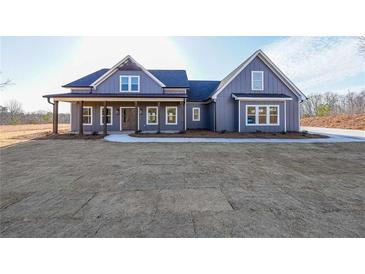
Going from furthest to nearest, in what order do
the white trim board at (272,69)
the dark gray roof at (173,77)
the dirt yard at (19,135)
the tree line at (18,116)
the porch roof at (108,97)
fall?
the tree line at (18,116) < the dark gray roof at (173,77) < the white trim board at (272,69) < the porch roof at (108,97) < the dirt yard at (19,135)

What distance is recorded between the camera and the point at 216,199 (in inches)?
156

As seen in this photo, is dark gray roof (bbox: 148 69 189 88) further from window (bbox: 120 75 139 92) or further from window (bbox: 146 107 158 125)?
window (bbox: 120 75 139 92)

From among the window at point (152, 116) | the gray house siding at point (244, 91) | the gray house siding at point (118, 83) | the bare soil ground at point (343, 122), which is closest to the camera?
the gray house siding at point (244, 91)

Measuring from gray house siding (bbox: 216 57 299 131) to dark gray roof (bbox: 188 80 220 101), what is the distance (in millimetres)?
2864

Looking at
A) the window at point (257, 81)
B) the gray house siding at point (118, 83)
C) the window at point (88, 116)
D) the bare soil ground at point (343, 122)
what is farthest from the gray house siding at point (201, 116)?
the bare soil ground at point (343, 122)

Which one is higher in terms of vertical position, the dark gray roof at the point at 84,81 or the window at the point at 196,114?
the dark gray roof at the point at 84,81

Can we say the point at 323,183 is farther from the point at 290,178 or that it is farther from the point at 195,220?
the point at 195,220

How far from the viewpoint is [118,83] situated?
1808cm

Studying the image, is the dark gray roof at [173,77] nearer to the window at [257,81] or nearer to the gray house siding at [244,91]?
the gray house siding at [244,91]

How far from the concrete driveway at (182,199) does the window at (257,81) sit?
11.4 meters

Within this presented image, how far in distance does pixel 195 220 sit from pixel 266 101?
15934 millimetres

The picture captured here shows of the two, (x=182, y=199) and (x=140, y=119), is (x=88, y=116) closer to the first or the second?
(x=140, y=119)

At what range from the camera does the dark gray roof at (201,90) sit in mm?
21248

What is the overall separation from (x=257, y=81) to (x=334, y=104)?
40.8 metres
